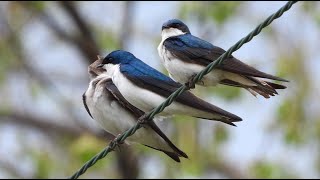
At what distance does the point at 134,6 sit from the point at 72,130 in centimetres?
167

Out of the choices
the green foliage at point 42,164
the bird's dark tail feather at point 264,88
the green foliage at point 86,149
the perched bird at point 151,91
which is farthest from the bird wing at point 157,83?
the green foliage at point 42,164

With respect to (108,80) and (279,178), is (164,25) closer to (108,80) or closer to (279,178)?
(108,80)

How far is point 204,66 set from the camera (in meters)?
4.75

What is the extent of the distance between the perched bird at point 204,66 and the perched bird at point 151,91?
7 centimetres

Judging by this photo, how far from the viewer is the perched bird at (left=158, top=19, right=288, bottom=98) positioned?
Result: 4570 millimetres

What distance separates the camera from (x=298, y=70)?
8.43 meters

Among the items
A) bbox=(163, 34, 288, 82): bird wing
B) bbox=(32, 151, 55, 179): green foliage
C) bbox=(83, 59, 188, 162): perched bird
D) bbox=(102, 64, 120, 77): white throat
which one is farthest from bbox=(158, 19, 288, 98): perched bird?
bbox=(32, 151, 55, 179): green foliage

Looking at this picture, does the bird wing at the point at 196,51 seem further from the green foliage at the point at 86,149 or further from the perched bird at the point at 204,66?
the green foliage at the point at 86,149

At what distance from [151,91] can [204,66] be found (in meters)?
0.26

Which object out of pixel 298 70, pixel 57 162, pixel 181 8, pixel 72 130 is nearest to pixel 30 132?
pixel 72 130

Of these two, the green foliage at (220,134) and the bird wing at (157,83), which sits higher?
the bird wing at (157,83)

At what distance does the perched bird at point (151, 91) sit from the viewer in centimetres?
455

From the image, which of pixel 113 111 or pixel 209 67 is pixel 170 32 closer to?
pixel 113 111

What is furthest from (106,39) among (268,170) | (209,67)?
(209,67)
